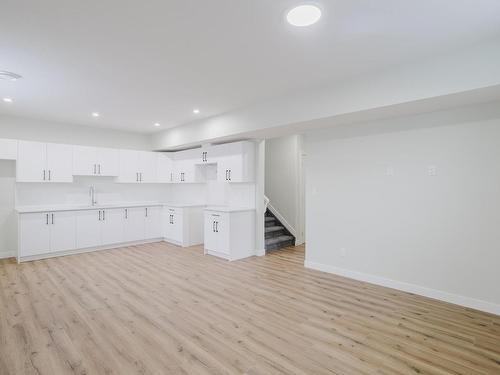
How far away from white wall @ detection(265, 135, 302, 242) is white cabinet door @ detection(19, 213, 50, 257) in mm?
4821

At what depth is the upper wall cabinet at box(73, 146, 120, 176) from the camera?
5898 millimetres

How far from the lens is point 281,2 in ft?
6.63

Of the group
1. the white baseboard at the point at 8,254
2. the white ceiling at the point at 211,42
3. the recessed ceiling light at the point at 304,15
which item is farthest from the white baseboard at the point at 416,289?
the white baseboard at the point at 8,254

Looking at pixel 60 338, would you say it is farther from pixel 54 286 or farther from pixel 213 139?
pixel 213 139

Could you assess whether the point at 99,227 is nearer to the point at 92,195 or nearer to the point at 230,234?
the point at 92,195

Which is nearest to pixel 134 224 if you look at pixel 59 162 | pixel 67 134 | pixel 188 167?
pixel 188 167

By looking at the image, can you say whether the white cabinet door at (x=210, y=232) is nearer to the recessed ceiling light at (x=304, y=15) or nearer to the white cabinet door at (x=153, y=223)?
the white cabinet door at (x=153, y=223)

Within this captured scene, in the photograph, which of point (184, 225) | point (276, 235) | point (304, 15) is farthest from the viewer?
point (276, 235)

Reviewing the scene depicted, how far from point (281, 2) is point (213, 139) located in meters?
3.65

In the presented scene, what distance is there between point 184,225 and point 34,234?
9.02 ft

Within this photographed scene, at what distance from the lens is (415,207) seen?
3672 mm

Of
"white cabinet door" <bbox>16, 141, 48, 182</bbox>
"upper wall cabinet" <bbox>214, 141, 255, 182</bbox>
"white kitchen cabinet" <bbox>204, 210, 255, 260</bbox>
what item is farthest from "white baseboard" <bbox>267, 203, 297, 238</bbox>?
"white cabinet door" <bbox>16, 141, 48, 182</bbox>

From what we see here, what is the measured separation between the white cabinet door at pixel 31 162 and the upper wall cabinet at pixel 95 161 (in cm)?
53

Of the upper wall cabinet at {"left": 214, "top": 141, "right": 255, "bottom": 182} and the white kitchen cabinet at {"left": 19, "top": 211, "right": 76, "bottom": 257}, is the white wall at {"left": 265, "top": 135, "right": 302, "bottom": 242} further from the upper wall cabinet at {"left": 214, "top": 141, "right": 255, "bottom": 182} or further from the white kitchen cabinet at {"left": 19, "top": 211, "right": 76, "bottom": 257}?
the white kitchen cabinet at {"left": 19, "top": 211, "right": 76, "bottom": 257}
